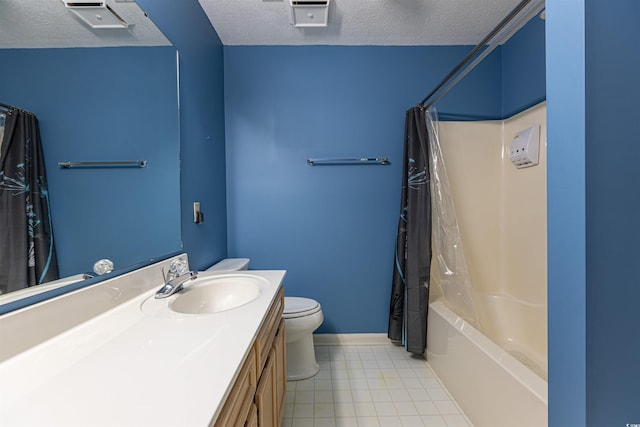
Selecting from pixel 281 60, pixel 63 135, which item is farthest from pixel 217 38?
pixel 63 135

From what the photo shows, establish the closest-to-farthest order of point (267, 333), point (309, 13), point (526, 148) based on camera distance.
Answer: point (267, 333) < point (309, 13) < point (526, 148)

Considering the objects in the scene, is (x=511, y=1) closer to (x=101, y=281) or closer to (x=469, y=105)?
(x=469, y=105)

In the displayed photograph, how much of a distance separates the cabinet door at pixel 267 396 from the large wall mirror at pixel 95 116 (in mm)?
701

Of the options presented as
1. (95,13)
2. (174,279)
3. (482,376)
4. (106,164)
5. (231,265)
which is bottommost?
(482,376)

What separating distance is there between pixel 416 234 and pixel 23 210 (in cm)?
201

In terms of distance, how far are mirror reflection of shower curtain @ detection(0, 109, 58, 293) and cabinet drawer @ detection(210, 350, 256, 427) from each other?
65 cm

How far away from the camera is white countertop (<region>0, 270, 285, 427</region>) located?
47 centimetres

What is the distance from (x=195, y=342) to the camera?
0.71m

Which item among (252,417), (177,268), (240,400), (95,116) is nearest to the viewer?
(240,400)

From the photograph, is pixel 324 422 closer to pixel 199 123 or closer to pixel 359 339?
pixel 359 339

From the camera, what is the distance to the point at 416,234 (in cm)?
199

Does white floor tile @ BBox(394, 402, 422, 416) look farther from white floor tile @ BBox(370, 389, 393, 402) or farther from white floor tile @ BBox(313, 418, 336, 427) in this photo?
white floor tile @ BBox(313, 418, 336, 427)

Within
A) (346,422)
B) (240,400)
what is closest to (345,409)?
(346,422)

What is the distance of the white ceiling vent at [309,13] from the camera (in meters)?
1.66
